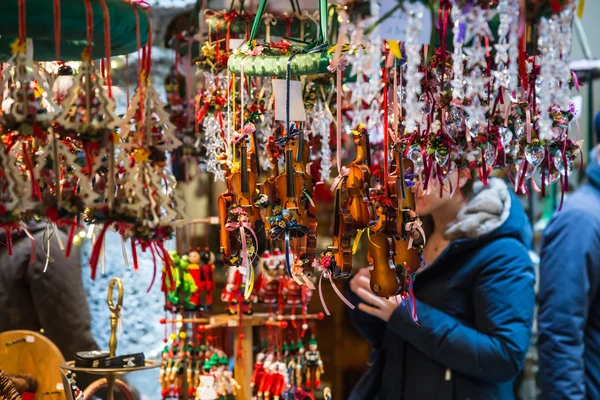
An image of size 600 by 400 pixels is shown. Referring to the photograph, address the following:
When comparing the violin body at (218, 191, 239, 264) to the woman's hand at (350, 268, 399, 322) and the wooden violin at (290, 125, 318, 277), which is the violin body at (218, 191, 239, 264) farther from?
the woman's hand at (350, 268, 399, 322)

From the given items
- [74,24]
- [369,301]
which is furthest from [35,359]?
[74,24]

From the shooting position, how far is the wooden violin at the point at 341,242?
1.75 meters

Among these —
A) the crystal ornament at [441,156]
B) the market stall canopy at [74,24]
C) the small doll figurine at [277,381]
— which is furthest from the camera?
→ the small doll figurine at [277,381]

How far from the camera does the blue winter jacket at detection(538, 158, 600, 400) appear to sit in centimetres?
316

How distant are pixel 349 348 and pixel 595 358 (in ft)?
3.87

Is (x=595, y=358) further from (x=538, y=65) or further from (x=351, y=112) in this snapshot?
(x=538, y=65)

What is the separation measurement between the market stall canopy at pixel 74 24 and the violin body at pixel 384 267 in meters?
0.64

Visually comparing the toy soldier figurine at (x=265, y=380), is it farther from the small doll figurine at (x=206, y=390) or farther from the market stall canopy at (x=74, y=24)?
the market stall canopy at (x=74, y=24)

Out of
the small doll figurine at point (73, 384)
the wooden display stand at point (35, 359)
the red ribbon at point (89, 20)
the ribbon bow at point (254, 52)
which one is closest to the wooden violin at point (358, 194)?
the ribbon bow at point (254, 52)

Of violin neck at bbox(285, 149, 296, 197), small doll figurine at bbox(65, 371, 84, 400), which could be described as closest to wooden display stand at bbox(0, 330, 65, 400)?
small doll figurine at bbox(65, 371, 84, 400)

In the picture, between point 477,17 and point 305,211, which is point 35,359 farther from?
point 477,17

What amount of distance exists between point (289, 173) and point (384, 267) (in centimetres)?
29

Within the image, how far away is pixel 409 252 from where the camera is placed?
1806 mm

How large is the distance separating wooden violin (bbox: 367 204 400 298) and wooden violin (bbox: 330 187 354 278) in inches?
2.1
